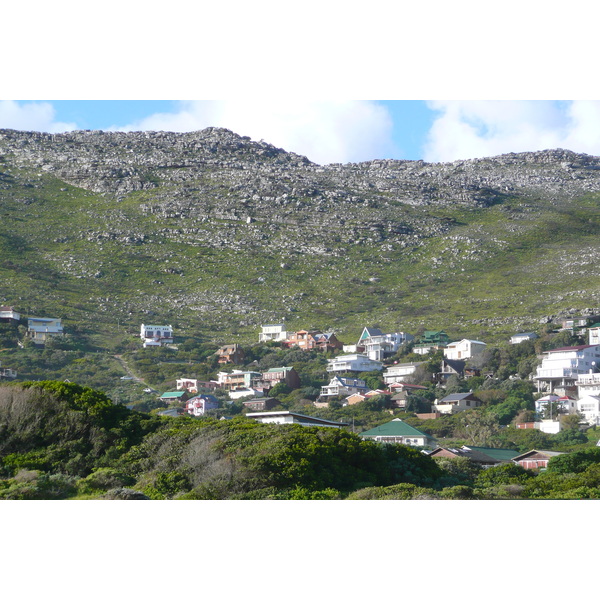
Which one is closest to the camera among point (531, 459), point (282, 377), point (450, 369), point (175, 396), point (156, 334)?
point (531, 459)

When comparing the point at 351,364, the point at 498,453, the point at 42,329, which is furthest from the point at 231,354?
the point at 498,453

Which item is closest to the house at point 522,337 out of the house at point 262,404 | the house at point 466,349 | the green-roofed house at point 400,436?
the house at point 466,349

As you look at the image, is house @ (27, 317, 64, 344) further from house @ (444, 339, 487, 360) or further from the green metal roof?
the green metal roof

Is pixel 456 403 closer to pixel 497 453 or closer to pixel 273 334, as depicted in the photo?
pixel 497 453

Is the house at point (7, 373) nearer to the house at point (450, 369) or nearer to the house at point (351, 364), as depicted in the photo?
→ the house at point (351, 364)

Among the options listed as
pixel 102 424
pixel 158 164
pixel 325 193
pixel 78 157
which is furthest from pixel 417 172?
pixel 102 424
